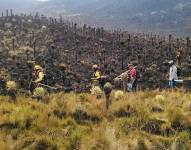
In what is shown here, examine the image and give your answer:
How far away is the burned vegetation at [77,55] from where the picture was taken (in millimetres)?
39594

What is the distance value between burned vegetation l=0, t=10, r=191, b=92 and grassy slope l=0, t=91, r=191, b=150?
1755cm

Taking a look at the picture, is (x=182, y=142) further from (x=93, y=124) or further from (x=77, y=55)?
(x=77, y=55)

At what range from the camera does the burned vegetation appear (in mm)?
39594

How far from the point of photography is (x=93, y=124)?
1443 cm

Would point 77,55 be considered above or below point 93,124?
below

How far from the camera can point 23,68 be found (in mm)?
40969

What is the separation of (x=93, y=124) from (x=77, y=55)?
1431 inches

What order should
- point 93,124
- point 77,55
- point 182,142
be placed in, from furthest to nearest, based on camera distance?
point 77,55
point 93,124
point 182,142

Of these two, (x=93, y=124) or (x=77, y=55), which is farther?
(x=77, y=55)

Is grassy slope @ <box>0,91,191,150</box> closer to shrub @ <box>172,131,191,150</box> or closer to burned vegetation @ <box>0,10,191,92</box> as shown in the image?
shrub @ <box>172,131,191,150</box>

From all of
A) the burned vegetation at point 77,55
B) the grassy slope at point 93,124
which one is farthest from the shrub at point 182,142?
the burned vegetation at point 77,55

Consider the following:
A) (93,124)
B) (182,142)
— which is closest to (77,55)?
(93,124)

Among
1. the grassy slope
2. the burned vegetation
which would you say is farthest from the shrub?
the burned vegetation

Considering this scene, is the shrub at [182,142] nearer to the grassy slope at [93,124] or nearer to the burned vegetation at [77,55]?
the grassy slope at [93,124]
